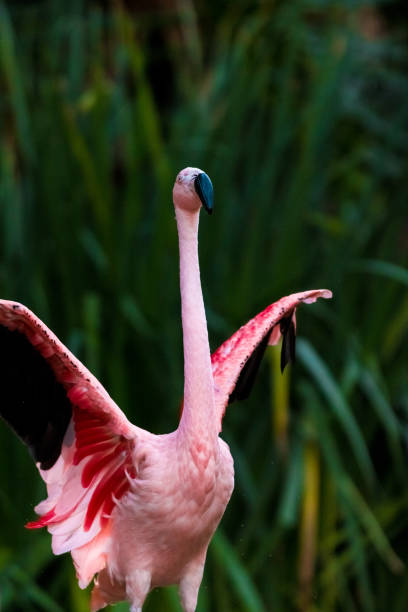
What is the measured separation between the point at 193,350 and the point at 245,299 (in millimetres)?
2119

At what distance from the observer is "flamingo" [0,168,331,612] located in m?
2.58

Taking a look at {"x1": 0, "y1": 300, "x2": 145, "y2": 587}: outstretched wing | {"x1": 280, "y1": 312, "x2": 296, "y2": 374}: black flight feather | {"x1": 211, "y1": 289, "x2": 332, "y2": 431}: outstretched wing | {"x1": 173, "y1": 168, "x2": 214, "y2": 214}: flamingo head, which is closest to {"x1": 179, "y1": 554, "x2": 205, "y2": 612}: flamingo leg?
{"x1": 0, "y1": 300, "x2": 145, "y2": 587}: outstretched wing

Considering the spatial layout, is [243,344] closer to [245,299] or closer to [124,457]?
[124,457]

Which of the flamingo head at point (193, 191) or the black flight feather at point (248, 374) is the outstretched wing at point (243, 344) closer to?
the black flight feather at point (248, 374)

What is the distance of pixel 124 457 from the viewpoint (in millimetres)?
2787

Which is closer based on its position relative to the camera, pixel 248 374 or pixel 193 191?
pixel 193 191

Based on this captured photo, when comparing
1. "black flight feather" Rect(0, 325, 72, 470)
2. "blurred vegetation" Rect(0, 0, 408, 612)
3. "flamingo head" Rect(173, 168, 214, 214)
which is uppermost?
"flamingo head" Rect(173, 168, 214, 214)

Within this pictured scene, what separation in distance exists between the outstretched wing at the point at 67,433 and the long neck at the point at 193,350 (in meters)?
0.18

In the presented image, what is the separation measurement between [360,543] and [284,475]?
1.51 feet

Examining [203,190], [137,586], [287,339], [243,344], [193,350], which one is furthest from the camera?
[287,339]

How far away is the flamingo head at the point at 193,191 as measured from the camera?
2.51m

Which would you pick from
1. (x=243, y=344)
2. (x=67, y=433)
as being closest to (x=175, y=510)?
(x=67, y=433)

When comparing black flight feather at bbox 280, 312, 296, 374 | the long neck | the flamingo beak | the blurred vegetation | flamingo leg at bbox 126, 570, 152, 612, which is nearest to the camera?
the flamingo beak

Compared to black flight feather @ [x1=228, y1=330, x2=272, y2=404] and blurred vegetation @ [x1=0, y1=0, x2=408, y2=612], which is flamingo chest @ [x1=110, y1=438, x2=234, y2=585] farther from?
blurred vegetation @ [x1=0, y1=0, x2=408, y2=612]
